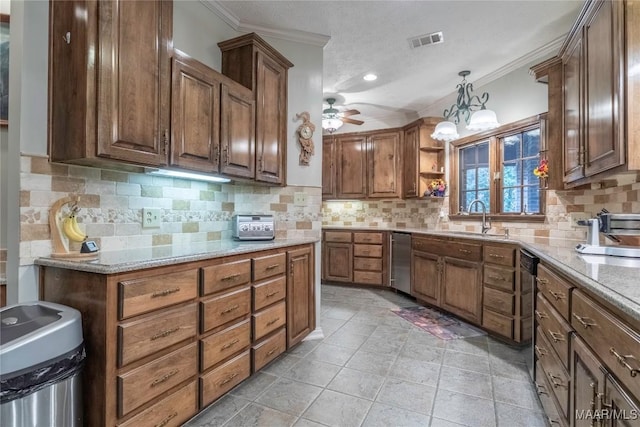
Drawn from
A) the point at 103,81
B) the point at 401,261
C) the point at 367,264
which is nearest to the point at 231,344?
the point at 103,81

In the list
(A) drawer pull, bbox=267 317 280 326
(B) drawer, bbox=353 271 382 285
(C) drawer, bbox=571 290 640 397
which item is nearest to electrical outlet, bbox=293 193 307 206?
(A) drawer pull, bbox=267 317 280 326

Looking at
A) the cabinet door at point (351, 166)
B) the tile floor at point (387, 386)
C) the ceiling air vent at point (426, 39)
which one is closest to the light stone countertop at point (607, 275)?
the tile floor at point (387, 386)

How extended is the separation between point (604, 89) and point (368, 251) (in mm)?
3347

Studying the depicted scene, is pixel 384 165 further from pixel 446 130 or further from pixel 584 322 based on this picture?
pixel 584 322

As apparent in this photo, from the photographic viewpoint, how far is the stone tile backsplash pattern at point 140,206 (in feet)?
4.90

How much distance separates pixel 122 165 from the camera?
1686 mm

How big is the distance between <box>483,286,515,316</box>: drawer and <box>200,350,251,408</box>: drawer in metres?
2.12

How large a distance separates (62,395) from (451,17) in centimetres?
337

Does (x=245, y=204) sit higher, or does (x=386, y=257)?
(x=245, y=204)

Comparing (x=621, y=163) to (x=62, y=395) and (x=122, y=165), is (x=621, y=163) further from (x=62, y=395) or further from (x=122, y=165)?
(x=62, y=395)

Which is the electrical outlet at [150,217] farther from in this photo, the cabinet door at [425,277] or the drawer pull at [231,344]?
the cabinet door at [425,277]

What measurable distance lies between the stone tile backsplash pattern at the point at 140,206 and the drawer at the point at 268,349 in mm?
867

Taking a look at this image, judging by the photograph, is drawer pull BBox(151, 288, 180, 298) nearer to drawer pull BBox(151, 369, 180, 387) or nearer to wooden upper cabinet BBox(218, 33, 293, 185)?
drawer pull BBox(151, 369, 180, 387)

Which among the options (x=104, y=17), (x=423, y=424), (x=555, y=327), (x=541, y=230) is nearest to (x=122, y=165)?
(x=104, y=17)
